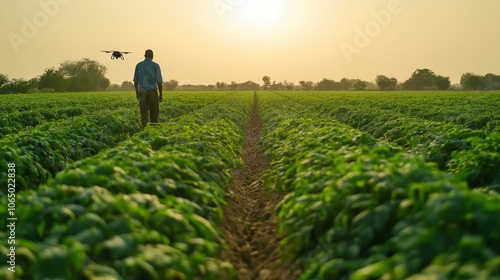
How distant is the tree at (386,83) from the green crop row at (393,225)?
13895 cm

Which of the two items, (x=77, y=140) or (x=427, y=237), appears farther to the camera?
(x=77, y=140)

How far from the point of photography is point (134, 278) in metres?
3.41

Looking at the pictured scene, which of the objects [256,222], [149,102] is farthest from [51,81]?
[256,222]

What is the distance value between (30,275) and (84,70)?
165 m

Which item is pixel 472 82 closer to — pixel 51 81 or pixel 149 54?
pixel 51 81

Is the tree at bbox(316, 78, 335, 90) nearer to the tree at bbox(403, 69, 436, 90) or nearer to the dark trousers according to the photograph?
the tree at bbox(403, 69, 436, 90)

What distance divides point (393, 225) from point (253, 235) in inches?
127

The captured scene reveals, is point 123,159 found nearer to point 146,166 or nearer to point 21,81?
point 146,166

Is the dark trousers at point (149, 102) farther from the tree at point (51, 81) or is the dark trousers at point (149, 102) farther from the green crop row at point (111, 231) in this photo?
the tree at point (51, 81)

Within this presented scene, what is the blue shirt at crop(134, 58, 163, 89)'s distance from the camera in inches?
561

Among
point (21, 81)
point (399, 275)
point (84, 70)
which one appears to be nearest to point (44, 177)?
point (399, 275)

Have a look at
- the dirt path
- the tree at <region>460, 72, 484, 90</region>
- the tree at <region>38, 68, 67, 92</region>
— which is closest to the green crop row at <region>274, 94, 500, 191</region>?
the dirt path

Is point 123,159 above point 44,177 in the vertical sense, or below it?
above

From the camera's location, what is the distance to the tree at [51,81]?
98.8 meters
